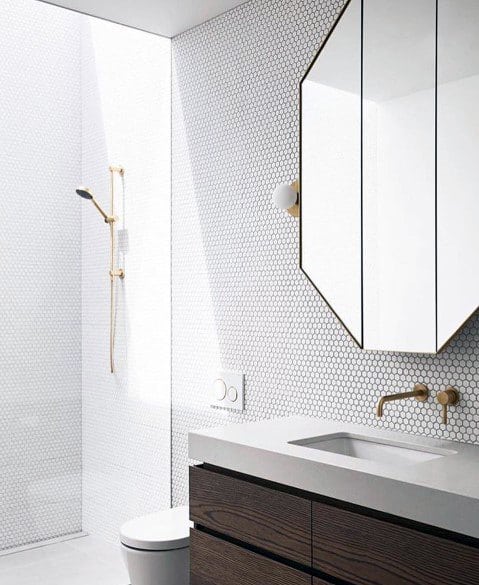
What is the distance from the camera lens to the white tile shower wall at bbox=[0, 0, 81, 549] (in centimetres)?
258

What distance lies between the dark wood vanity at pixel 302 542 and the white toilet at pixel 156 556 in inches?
11.0

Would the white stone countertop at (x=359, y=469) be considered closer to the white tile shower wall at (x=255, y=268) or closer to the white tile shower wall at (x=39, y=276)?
the white tile shower wall at (x=255, y=268)

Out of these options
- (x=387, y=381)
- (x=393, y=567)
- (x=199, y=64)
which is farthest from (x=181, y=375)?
(x=393, y=567)

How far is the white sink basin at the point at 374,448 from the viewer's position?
2051 mm

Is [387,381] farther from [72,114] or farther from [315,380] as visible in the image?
[72,114]

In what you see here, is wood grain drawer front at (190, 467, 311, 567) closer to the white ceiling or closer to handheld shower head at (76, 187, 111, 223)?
handheld shower head at (76, 187, 111, 223)

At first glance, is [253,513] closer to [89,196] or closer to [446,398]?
[446,398]

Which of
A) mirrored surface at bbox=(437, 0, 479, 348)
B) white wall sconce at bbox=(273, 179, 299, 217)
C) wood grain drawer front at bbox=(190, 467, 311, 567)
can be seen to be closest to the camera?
wood grain drawer front at bbox=(190, 467, 311, 567)

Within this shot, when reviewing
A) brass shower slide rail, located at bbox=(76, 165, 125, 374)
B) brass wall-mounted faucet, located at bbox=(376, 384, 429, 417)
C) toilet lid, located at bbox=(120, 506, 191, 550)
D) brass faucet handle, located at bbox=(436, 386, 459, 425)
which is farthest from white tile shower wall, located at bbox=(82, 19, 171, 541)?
brass faucet handle, located at bbox=(436, 386, 459, 425)

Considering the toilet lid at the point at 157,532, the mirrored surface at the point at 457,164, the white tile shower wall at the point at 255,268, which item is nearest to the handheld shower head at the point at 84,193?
the white tile shower wall at the point at 255,268

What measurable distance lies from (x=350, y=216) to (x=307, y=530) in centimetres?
103

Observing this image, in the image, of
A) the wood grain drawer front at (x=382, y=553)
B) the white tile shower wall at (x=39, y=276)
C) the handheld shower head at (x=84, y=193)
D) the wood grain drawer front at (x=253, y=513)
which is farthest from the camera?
the handheld shower head at (x=84, y=193)

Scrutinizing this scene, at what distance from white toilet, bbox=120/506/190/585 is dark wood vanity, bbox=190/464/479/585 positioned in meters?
0.28

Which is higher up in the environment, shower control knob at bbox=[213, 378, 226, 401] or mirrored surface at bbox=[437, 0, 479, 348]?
mirrored surface at bbox=[437, 0, 479, 348]
